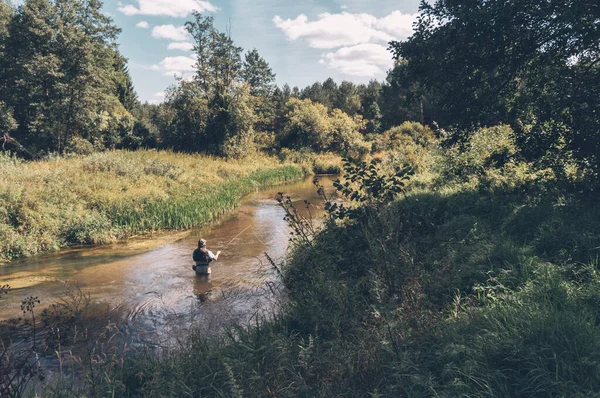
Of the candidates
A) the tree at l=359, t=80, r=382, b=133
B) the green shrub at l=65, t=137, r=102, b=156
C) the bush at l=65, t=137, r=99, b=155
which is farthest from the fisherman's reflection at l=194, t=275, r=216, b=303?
the tree at l=359, t=80, r=382, b=133

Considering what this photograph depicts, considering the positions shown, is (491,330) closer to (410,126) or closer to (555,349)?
(555,349)

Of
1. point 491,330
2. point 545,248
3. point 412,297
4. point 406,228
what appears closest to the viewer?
point 491,330

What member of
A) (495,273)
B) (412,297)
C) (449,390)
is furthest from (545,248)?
(449,390)

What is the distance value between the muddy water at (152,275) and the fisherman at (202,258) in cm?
24

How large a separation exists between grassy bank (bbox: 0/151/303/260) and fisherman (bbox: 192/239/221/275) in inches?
210

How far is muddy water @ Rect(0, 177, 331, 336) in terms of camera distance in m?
7.97

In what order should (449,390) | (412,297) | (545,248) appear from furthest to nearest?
1. (545,248)
2. (412,297)
3. (449,390)

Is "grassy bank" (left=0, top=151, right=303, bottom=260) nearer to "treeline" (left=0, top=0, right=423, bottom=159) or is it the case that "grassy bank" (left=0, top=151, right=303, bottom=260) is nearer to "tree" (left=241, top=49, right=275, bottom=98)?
"treeline" (left=0, top=0, right=423, bottom=159)

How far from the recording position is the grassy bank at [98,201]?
40.3 feet

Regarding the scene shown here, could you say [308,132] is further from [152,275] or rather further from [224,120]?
[152,275]

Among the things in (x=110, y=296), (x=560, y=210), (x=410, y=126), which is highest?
(x=410, y=126)

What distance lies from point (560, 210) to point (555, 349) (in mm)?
4290

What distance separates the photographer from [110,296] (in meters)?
8.59

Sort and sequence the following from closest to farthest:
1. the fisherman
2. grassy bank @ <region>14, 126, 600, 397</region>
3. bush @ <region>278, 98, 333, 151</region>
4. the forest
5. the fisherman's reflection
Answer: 1. grassy bank @ <region>14, 126, 600, 397</region>
2. the forest
3. the fisherman's reflection
4. the fisherman
5. bush @ <region>278, 98, 333, 151</region>
